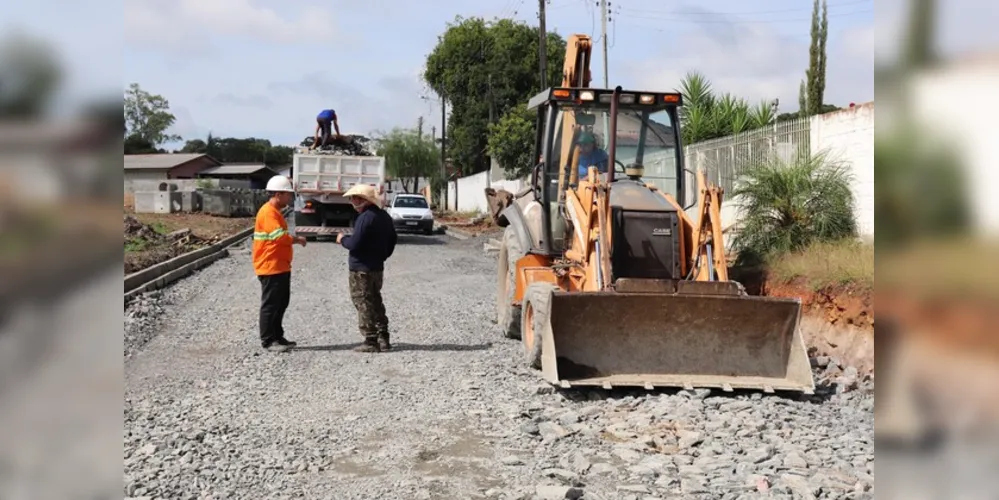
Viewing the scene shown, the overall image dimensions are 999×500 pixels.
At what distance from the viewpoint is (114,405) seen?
148 cm

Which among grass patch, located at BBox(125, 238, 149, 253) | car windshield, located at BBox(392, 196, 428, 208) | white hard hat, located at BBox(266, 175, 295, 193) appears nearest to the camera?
white hard hat, located at BBox(266, 175, 295, 193)

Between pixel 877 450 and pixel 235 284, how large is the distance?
47.5 ft

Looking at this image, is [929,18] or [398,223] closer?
[929,18]

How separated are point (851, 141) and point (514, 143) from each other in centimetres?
2955

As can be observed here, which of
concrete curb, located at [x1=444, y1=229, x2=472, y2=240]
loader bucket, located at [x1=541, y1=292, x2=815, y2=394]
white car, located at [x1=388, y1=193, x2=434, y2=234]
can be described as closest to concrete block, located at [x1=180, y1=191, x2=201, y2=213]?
white car, located at [x1=388, y1=193, x2=434, y2=234]

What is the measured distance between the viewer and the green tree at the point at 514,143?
135ft

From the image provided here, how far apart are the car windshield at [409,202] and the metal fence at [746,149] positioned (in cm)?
1341

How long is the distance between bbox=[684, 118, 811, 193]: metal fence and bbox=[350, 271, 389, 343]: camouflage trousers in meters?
7.11

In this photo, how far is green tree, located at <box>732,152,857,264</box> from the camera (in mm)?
11211

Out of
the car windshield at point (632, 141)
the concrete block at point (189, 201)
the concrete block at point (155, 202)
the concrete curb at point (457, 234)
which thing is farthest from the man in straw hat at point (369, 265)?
the concrete block at point (189, 201)

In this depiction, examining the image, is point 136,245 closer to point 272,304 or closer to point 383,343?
point 272,304

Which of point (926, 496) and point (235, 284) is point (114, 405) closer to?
point (926, 496)

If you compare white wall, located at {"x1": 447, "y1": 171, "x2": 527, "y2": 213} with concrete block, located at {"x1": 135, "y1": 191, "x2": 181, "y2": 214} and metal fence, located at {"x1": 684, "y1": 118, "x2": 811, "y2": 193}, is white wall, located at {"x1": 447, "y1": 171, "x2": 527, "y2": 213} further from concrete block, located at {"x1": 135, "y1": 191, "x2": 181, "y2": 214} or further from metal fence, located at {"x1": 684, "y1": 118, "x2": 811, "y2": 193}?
metal fence, located at {"x1": 684, "y1": 118, "x2": 811, "y2": 193}

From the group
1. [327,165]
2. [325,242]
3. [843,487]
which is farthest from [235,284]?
[843,487]
